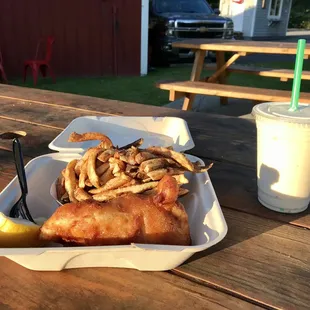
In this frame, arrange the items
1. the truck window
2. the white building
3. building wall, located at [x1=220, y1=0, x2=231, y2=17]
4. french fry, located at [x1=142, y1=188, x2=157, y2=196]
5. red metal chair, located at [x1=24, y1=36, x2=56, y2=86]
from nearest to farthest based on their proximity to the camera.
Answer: french fry, located at [x1=142, y1=188, x2=157, y2=196]
red metal chair, located at [x1=24, y1=36, x2=56, y2=86]
the truck window
the white building
building wall, located at [x1=220, y1=0, x2=231, y2=17]

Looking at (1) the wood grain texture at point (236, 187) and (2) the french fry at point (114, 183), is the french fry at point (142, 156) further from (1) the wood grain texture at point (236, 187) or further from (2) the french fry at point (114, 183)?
(1) the wood grain texture at point (236, 187)

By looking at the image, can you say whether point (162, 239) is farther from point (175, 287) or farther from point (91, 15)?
point (91, 15)

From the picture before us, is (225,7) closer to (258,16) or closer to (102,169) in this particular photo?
(258,16)

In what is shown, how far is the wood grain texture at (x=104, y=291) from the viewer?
65cm

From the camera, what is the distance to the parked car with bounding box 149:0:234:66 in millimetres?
9469

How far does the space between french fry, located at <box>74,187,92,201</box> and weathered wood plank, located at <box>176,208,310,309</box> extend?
24 centimetres

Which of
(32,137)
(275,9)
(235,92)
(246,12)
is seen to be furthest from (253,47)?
(275,9)

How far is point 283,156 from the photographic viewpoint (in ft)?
2.98

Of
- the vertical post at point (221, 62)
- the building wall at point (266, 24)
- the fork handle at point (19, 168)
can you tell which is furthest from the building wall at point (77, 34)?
the building wall at point (266, 24)

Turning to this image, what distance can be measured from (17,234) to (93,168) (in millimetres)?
219

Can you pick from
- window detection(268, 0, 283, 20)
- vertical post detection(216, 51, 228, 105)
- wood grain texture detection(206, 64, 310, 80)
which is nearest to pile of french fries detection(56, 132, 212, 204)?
wood grain texture detection(206, 64, 310, 80)

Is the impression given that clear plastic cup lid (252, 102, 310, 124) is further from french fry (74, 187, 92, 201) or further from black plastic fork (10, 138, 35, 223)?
black plastic fork (10, 138, 35, 223)

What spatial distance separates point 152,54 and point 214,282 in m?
10.0

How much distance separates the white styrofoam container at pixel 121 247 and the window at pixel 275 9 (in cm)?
2219
